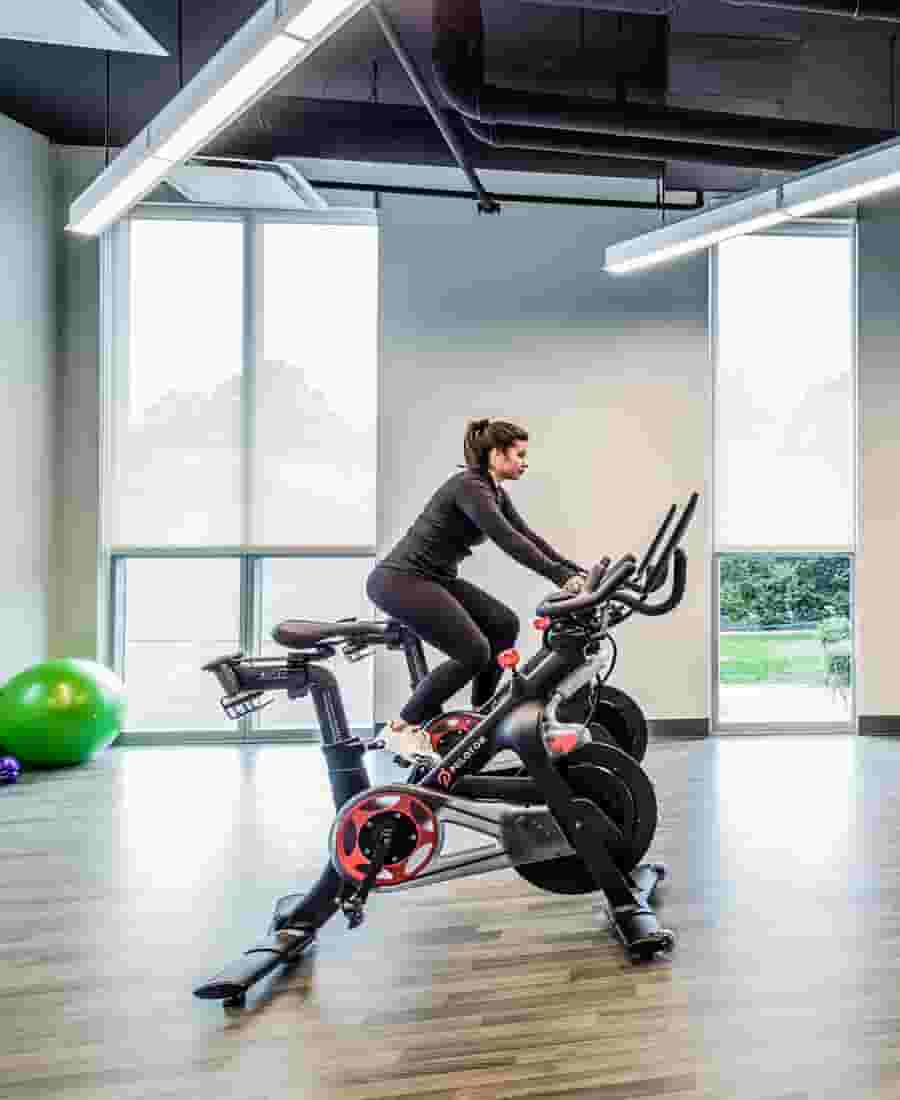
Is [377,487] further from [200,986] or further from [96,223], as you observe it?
[200,986]

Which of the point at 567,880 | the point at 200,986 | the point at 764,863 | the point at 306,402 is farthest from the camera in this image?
the point at 306,402

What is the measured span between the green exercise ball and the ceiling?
2980 millimetres

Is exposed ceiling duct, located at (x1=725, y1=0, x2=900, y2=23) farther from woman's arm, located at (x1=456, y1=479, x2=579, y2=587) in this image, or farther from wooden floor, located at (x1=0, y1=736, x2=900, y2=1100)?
wooden floor, located at (x1=0, y1=736, x2=900, y2=1100)

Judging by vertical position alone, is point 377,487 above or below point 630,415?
below

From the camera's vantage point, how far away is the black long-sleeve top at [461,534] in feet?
10.4

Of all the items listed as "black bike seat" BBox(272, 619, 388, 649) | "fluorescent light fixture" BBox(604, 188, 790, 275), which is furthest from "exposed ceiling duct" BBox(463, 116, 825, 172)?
"black bike seat" BBox(272, 619, 388, 649)

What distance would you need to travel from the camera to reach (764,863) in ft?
11.6

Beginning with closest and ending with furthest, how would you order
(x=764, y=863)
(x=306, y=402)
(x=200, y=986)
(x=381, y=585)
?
(x=200, y=986) → (x=381, y=585) → (x=764, y=863) → (x=306, y=402)

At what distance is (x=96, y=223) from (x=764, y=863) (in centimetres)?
433

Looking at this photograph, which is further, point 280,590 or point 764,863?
point 280,590

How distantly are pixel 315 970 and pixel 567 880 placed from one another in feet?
2.53

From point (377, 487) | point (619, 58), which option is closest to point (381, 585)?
point (377, 487)

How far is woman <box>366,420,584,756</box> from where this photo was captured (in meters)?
3.20

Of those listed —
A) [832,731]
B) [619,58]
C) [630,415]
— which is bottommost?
[832,731]
